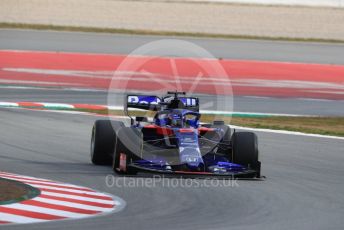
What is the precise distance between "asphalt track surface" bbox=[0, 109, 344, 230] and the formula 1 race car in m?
0.29

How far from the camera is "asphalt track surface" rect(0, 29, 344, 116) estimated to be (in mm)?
26984

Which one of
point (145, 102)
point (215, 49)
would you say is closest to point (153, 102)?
point (145, 102)

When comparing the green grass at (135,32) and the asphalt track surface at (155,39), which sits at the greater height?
the green grass at (135,32)

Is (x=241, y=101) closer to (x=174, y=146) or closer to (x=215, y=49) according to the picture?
(x=174, y=146)

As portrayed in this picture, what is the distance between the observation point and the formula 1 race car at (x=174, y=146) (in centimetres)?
1430

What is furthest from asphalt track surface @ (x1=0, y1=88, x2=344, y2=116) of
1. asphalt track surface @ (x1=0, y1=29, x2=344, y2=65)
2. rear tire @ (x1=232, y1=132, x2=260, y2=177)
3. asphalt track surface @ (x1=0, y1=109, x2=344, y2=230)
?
asphalt track surface @ (x1=0, y1=29, x2=344, y2=65)

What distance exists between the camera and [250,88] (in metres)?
31.3

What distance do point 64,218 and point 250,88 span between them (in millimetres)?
20572

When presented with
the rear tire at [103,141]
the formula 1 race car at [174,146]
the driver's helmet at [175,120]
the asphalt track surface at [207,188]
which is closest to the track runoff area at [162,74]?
the asphalt track surface at [207,188]

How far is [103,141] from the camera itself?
15.5 m

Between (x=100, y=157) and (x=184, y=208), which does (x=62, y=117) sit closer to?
(x=100, y=157)

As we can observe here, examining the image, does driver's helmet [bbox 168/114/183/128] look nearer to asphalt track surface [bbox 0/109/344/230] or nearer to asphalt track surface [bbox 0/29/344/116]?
asphalt track surface [bbox 0/109/344/230]

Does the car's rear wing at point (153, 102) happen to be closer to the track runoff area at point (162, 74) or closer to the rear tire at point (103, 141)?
the rear tire at point (103, 141)

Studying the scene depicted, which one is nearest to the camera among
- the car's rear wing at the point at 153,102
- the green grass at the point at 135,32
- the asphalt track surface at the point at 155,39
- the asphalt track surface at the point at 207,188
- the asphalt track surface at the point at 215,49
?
the asphalt track surface at the point at 207,188
